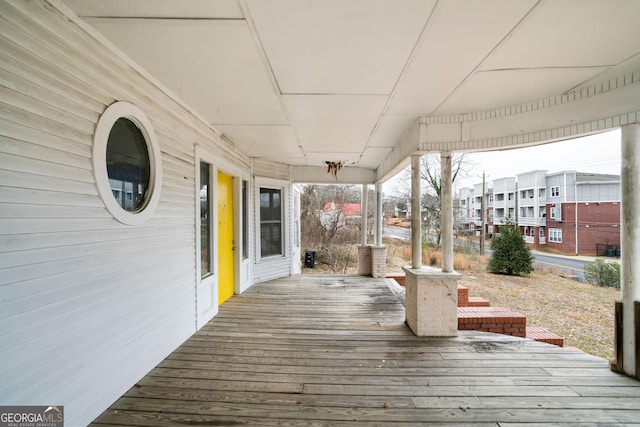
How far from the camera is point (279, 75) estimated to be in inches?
82.2

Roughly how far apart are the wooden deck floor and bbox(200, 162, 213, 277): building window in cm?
89

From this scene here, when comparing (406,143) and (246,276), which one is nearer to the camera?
(406,143)

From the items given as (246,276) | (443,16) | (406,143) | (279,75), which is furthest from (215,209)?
(443,16)

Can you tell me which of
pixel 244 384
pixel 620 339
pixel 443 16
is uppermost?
pixel 443 16

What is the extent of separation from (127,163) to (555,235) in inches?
842

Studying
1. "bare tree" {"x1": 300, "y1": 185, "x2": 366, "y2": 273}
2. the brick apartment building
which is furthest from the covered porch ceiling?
the brick apartment building

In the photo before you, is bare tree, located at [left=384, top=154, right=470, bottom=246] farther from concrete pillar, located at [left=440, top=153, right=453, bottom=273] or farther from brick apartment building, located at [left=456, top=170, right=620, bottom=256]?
concrete pillar, located at [left=440, top=153, right=453, bottom=273]

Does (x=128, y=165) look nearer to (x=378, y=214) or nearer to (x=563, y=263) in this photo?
(x=378, y=214)

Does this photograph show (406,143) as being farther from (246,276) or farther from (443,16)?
(246,276)

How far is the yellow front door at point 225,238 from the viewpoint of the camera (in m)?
3.99

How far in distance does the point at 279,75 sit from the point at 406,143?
219 centimetres

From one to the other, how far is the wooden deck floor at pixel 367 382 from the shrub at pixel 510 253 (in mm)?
5918

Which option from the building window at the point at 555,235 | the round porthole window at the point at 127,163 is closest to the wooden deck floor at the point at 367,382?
the round porthole window at the point at 127,163

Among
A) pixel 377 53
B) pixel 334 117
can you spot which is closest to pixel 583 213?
pixel 334 117
